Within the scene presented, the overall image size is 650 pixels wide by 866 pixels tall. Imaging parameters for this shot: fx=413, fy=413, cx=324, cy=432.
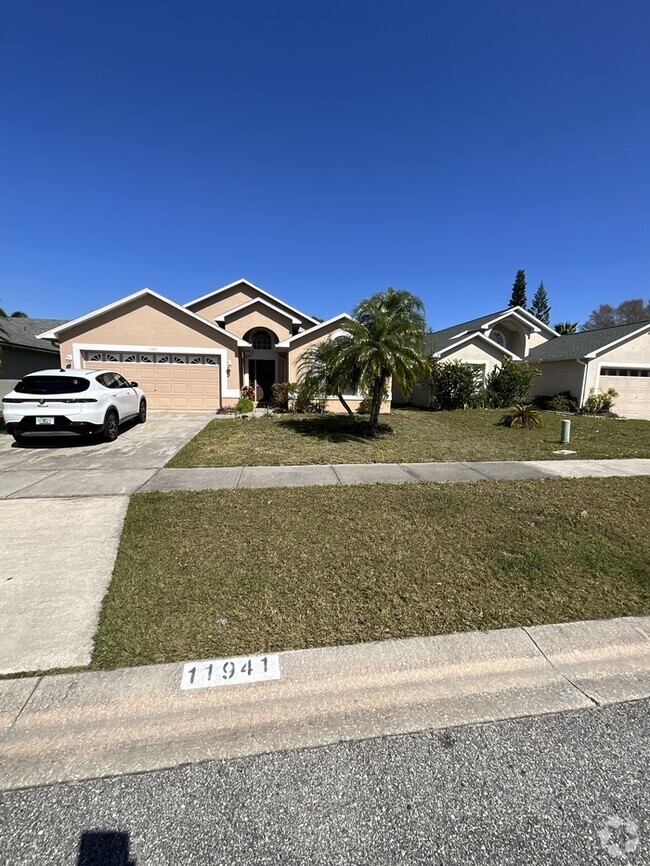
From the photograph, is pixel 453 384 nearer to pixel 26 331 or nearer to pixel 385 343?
pixel 385 343

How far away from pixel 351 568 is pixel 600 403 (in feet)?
66.0

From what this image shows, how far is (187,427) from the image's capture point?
12922 millimetres

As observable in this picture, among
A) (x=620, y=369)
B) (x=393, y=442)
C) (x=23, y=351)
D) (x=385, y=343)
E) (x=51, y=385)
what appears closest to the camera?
(x=51, y=385)

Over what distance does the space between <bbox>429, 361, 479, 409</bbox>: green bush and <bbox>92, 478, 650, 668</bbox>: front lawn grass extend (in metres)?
13.4

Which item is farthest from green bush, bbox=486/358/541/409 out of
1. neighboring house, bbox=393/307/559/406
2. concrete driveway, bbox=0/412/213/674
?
concrete driveway, bbox=0/412/213/674

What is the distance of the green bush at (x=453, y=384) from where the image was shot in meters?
19.1

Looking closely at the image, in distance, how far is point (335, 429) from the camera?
12.7 metres

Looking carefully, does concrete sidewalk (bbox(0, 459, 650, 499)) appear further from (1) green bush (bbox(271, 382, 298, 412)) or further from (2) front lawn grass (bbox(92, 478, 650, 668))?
(1) green bush (bbox(271, 382, 298, 412))

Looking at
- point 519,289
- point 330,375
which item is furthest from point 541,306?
point 330,375

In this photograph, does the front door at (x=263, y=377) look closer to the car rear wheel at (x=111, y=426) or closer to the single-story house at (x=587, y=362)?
the single-story house at (x=587, y=362)

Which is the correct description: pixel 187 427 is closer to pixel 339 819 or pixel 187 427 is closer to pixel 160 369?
pixel 160 369

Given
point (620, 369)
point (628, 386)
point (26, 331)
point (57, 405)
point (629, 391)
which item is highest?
point (26, 331)

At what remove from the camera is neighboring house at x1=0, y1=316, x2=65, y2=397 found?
798 inches

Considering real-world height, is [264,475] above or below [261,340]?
below
